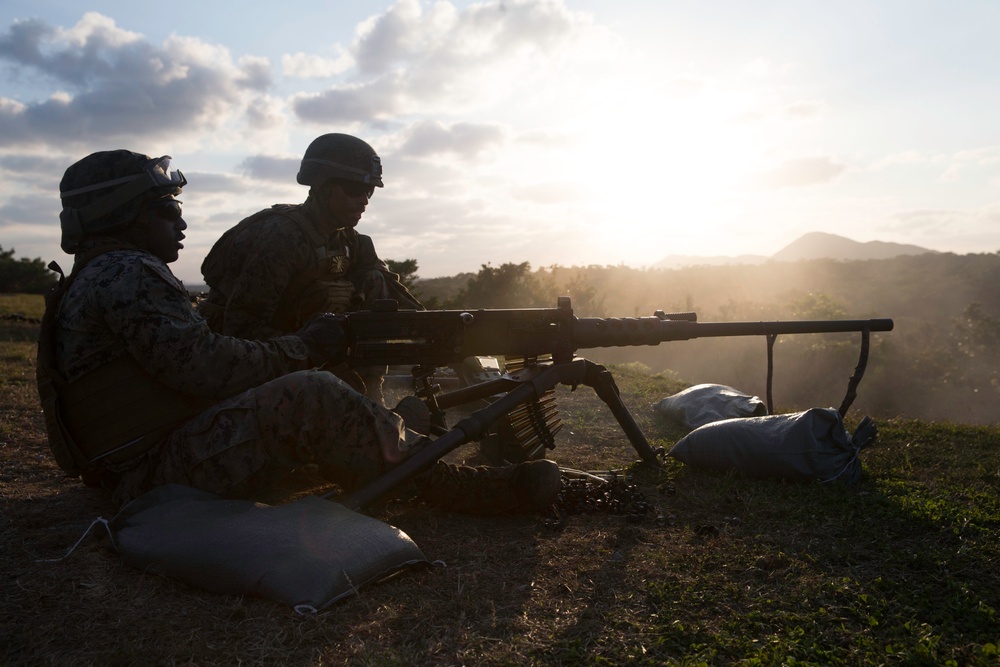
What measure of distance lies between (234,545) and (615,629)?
1665 mm

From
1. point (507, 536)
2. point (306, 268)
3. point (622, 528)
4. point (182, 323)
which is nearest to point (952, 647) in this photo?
point (622, 528)

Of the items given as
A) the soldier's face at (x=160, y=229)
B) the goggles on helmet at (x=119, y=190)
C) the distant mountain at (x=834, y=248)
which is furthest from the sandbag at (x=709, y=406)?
the distant mountain at (x=834, y=248)

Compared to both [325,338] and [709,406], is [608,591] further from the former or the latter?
[709,406]

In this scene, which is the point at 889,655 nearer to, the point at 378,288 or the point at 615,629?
the point at 615,629

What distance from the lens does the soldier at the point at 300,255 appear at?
5176mm

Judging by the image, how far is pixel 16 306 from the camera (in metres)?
16.6

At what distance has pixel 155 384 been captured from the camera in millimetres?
3662

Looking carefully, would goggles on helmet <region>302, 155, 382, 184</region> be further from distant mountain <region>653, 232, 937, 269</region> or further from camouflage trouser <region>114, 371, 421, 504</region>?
distant mountain <region>653, 232, 937, 269</region>

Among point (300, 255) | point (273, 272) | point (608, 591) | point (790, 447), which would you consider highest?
point (300, 255)

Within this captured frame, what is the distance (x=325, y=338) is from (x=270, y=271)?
134 cm

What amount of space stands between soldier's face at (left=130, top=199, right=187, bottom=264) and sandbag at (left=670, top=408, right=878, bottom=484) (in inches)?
148

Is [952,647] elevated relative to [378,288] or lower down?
lower down

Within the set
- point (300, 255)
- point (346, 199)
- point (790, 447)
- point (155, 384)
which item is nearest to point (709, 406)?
point (790, 447)

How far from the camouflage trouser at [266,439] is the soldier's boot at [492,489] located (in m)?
0.54
